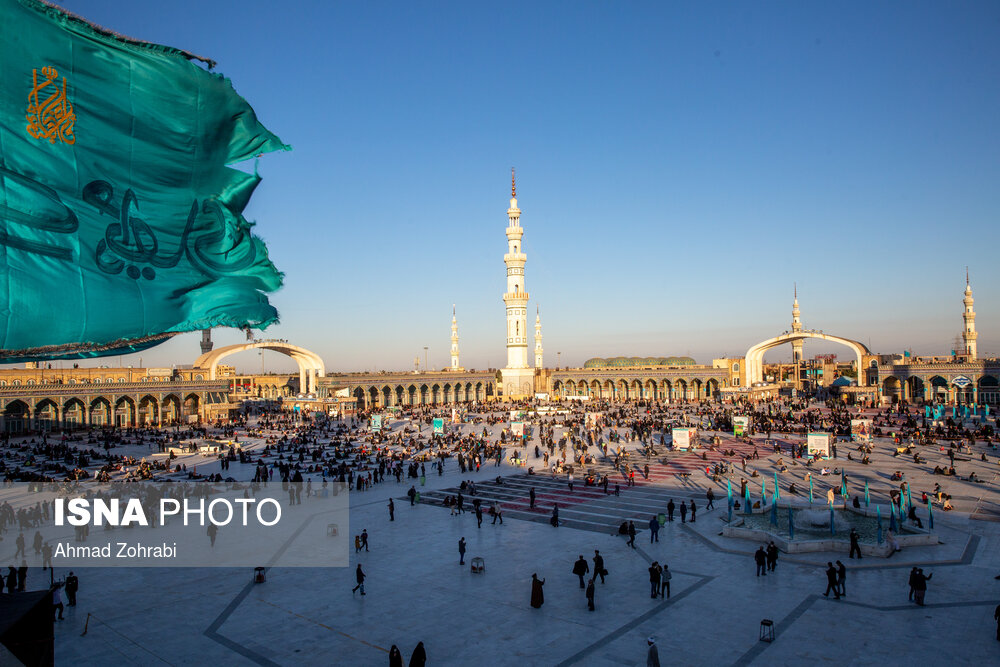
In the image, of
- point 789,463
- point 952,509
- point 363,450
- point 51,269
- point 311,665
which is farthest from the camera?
point 363,450

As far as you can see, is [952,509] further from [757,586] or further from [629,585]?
[629,585]

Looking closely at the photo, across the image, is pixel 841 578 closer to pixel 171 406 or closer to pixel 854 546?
pixel 854 546

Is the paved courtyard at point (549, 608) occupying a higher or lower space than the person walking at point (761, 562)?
lower

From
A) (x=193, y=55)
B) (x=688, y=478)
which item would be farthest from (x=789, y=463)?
(x=193, y=55)

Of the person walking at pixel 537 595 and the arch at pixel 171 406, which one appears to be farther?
the arch at pixel 171 406

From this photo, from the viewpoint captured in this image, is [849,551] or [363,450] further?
[363,450]

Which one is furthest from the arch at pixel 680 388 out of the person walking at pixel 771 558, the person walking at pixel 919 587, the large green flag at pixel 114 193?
the large green flag at pixel 114 193

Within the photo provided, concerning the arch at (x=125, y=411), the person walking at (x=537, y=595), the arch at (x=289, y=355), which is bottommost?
the person walking at (x=537, y=595)

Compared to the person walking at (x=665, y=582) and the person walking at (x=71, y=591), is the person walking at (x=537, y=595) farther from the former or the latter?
the person walking at (x=71, y=591)
